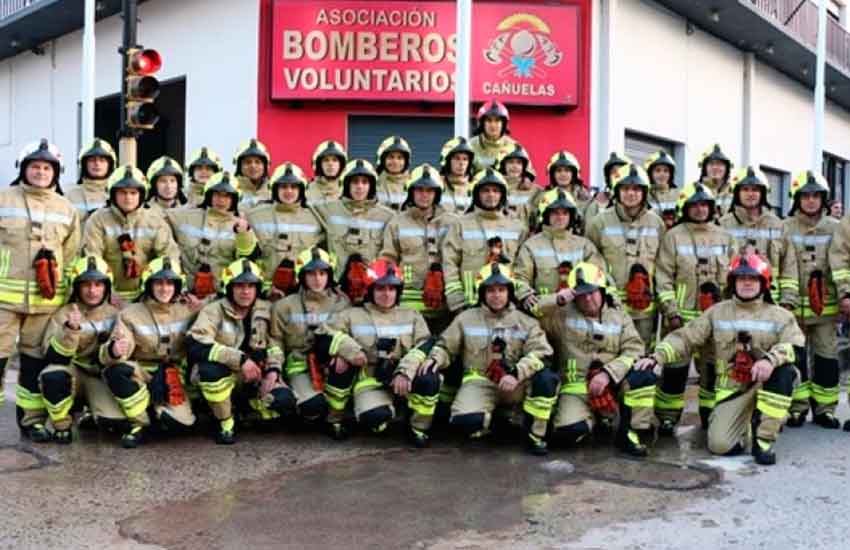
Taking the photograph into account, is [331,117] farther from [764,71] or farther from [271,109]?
[764,71]

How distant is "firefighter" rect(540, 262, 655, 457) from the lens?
20.5 ft

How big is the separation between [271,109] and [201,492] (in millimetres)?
8857

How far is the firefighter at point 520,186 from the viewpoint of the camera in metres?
7.82

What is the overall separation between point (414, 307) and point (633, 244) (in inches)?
69.3

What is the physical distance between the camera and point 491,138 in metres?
8.41

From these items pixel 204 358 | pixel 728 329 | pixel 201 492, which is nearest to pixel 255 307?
pixel 204 358

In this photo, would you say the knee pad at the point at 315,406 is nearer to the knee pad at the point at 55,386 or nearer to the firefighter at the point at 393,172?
the knee pad at the point at 55,386

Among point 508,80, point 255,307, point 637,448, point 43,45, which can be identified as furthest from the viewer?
point 43,45

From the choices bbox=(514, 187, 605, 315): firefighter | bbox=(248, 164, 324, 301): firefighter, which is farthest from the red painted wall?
bbox=(514, 187, 605, 315): firefighter

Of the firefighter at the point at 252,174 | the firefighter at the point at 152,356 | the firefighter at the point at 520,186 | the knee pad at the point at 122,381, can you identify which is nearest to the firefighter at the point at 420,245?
the firefighter at the point at 520,186

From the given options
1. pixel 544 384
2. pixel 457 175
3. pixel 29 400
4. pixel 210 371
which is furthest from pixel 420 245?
pixel 29 400

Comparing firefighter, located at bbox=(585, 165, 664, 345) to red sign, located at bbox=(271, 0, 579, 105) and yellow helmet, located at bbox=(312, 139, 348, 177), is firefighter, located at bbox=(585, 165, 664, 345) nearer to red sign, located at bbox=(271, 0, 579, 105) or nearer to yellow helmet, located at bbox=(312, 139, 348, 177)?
yellow helmet, located at bbox=(312, 139, 348, 177)

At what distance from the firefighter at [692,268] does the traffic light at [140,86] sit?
5.43 meters

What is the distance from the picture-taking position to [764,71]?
63.6 ft
